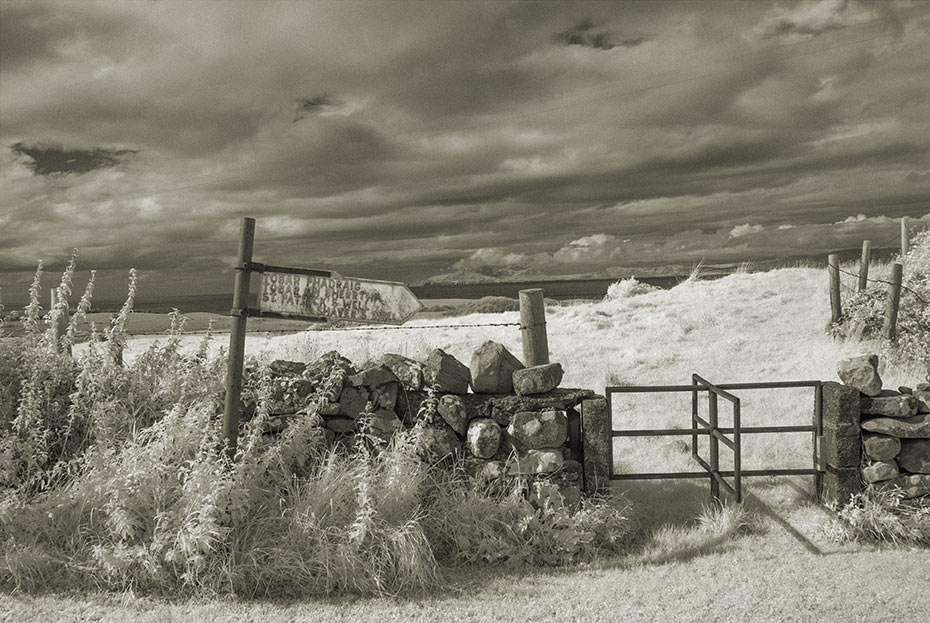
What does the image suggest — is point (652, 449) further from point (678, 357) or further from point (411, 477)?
point (678, 357)

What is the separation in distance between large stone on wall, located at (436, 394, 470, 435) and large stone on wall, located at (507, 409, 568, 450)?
0.44 meters

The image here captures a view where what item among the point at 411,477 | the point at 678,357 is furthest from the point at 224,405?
the point at 678,357

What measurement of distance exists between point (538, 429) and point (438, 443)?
2.98ft

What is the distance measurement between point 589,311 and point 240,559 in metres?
16.6

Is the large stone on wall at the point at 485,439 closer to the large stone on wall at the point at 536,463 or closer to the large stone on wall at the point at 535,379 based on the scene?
the large stone on wall at the point at 536,463

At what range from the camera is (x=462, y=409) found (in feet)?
20.7

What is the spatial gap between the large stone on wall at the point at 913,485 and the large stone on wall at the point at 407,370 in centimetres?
438

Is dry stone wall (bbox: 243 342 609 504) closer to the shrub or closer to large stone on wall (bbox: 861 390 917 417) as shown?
large stone on wall (bbox: 861 390 917 417)

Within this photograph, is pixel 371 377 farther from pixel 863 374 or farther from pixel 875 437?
pixel 875 437

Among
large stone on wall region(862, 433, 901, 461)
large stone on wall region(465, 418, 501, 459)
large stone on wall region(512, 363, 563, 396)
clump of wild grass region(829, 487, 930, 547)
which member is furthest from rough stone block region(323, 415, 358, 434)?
Result: large stone on wall region(862, 433, 901, 461)

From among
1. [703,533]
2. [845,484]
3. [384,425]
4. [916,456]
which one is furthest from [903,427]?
[384,425]

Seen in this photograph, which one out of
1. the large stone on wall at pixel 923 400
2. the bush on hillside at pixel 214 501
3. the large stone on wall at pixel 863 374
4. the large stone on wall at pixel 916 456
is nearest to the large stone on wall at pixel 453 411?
the bush on hillside at pixel 214 501

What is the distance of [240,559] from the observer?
17.5ft

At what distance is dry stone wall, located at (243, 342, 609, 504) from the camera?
622 cm
